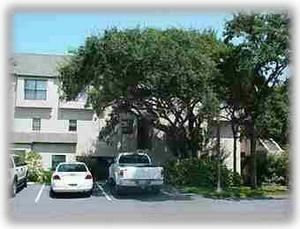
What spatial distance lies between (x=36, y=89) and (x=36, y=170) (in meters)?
8.13

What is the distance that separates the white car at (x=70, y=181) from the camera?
16.9m

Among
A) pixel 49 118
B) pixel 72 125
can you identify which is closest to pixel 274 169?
pixel 72 125

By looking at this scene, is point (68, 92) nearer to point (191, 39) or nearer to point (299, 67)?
point (191, 39)

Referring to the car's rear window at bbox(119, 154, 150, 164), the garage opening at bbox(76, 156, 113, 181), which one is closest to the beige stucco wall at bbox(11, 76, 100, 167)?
the garage opening at bbox(76, 156, 113, 181)

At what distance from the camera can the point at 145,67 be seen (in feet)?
59.0

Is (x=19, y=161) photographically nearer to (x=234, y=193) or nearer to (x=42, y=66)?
(x=234, y=193)

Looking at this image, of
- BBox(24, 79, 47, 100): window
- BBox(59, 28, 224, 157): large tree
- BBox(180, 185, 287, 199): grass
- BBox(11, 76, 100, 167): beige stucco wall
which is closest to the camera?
BBox(59, 28, 224, 157): large tree

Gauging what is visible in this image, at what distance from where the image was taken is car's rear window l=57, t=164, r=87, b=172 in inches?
688

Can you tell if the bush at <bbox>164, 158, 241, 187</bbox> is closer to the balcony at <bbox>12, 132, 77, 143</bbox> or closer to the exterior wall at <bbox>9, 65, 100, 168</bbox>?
the exterior wall at <bbox>9, 65, 100, 168</bbox>

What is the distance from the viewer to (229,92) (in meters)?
22.6

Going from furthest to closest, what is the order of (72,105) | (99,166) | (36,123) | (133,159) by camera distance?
(72,105), (36,123), (99,166), (133,159)

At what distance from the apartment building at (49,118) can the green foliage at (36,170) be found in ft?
1.98

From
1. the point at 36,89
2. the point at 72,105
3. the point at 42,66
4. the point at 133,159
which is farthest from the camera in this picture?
the point at 36,89

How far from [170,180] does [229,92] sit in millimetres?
4247
